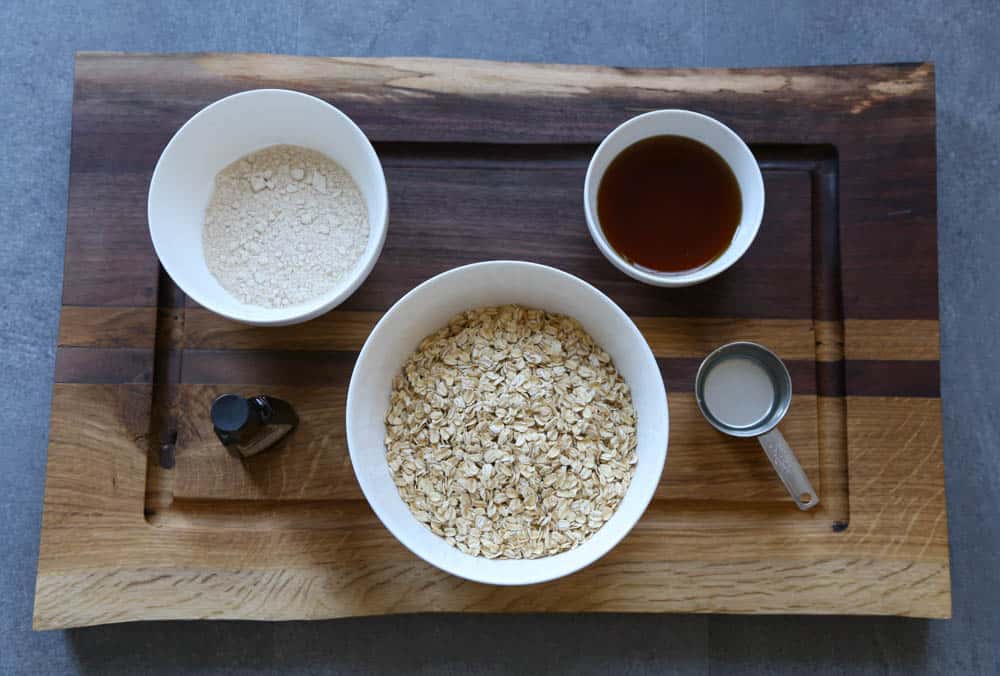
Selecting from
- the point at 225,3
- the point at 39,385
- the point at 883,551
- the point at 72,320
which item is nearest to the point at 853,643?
the point at 883,551

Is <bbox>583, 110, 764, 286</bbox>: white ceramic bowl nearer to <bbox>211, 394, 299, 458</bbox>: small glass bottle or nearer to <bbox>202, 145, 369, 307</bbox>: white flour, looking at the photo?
<bbox>202, 145, 369, 307</bbox>: white flour

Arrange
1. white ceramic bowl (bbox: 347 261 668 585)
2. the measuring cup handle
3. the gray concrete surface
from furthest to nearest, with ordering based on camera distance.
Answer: the gray concrete surface → the measuring cup handle → white ceramic bowl (bbox: 347 261 668 585)

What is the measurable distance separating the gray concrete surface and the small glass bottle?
1.22 ft

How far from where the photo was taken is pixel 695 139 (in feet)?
3.74

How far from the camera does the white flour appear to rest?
44.3 inches

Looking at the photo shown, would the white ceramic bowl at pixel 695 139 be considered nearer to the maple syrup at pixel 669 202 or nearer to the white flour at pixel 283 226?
the maple syrup at pixel 669 202

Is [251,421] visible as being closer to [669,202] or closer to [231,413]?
[231,413]

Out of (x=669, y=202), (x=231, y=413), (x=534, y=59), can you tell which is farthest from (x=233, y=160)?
(x=669, y=202)

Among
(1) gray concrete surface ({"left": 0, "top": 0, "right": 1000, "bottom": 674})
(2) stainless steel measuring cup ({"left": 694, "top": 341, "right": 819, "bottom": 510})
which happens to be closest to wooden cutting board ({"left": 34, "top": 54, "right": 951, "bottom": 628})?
(2) stainless steel measuring cup ({"left": 694, "top": 341, "right": 819, "bottom": 510})

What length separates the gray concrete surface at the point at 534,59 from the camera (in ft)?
4.07

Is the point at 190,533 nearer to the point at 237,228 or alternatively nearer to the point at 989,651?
the point at 237,228

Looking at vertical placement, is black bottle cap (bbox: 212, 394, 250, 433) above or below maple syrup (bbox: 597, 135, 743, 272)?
below

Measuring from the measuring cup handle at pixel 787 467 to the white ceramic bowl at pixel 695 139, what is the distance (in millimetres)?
280

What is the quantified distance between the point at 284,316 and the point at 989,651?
1.38 metres
